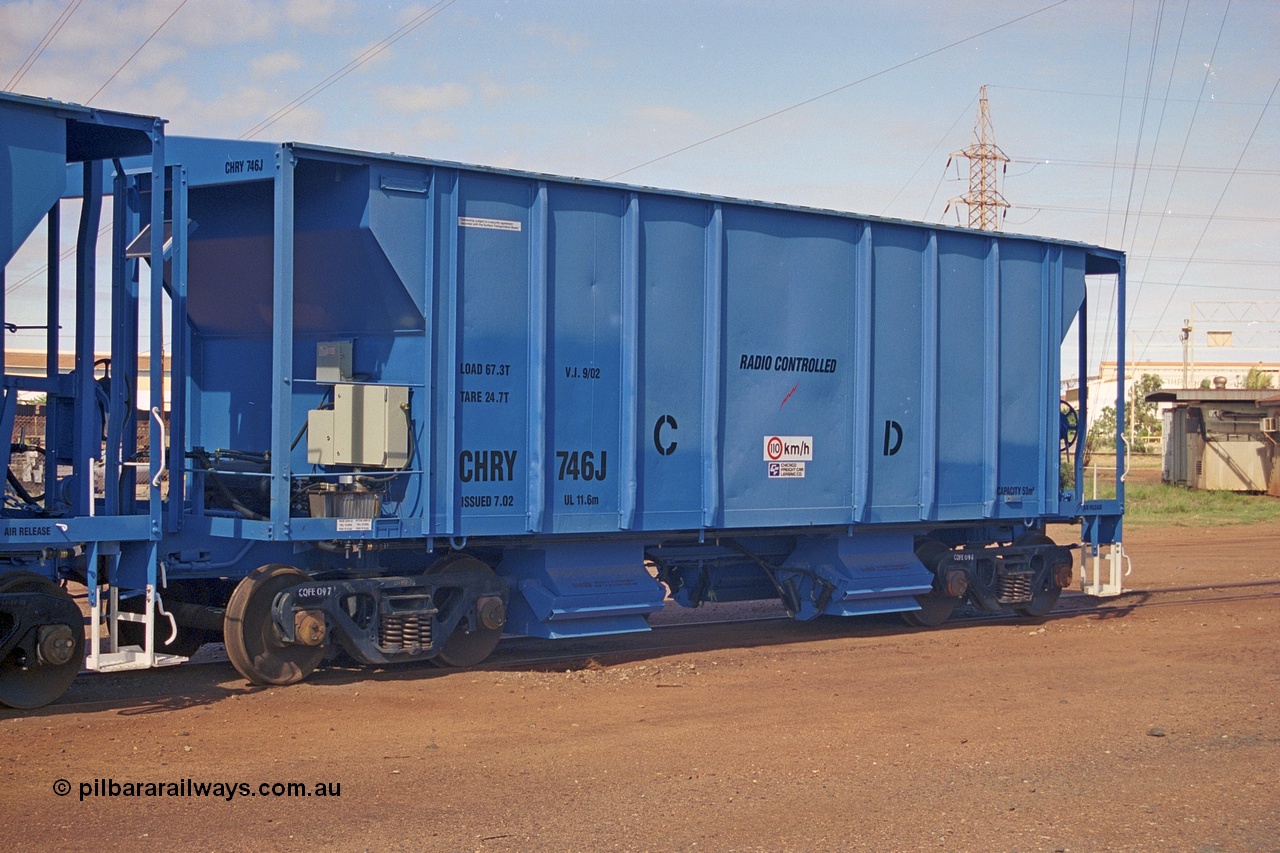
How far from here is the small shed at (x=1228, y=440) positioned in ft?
123

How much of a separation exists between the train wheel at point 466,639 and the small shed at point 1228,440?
32.8 m

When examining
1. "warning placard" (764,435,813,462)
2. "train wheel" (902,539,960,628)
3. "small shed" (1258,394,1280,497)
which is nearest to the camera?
"warning placard" (764,435,813,462)

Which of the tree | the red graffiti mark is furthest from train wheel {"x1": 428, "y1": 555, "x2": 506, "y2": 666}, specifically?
the tree

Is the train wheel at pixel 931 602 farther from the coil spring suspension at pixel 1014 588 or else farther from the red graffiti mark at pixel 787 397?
the red graffiti mark at pixel 787 397

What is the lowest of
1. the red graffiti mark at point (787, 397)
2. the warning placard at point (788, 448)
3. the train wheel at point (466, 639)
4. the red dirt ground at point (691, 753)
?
the red dirt ground at point (691, 753)

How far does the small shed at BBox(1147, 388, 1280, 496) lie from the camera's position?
3762 cm

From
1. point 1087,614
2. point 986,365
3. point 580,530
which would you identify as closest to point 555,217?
point 580,530

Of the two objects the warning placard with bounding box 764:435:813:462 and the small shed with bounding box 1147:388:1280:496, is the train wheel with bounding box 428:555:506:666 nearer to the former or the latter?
the warning placard with bounding box 764:435:813:462

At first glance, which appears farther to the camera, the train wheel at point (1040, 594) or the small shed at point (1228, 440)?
the small shed at point (1228, 440)

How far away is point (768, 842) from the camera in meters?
5.78

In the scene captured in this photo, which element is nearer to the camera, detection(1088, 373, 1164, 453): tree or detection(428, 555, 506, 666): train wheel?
detection(428, 555, 506, 666): train wheel

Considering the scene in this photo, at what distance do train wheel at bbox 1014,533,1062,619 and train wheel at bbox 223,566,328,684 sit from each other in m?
8.26

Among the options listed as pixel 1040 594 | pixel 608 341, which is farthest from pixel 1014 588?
pixel 608 341

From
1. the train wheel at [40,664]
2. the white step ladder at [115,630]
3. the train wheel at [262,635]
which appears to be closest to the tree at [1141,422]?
the train wheel at [262,635]
